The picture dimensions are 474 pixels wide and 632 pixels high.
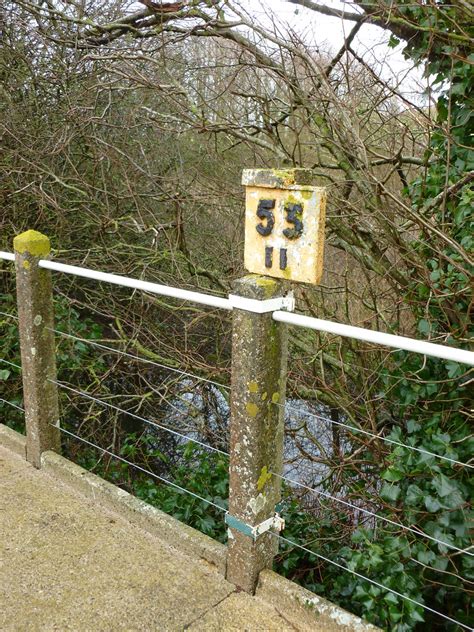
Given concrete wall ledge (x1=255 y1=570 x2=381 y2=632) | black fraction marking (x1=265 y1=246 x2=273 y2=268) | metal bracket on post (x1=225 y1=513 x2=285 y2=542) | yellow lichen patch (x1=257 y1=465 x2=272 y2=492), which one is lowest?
concrete wall ledge (x1=255 y1=570 x2=381 y2=632)

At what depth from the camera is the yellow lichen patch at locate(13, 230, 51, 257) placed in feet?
8.94

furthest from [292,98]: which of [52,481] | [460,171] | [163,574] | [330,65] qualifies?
[163,574]

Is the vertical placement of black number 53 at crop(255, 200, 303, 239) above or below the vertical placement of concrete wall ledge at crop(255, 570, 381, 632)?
above

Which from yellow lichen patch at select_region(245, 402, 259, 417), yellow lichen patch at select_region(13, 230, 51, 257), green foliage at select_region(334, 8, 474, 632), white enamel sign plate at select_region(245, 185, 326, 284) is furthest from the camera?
yellow lichen patch at select_region(13, 230, 51, 257)

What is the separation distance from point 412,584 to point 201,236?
4189 mm

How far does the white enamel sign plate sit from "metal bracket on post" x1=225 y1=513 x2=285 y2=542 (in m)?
0.90

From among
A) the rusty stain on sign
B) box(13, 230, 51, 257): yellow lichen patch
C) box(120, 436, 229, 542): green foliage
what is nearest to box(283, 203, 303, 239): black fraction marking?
the rusty stain on sign

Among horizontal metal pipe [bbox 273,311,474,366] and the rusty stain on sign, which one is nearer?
horizontal metal pipe [bbox 273,311,474,366]

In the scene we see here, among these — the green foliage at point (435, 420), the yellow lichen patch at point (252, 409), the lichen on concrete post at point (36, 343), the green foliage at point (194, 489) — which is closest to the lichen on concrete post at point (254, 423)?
the yellow lichen patch at point (252, 409)

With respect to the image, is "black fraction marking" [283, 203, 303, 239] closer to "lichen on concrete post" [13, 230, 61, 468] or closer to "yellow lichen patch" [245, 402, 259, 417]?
"yellow lichen patch" [245, 402, 259, 417]

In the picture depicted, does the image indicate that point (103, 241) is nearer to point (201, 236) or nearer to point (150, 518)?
point (201, 236)

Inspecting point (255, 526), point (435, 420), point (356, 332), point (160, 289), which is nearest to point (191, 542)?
point (255, 526)

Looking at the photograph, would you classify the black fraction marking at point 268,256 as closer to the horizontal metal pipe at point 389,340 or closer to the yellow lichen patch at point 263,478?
the horizontal metal pipe at point 389,340

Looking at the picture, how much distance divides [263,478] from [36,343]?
142 cm
